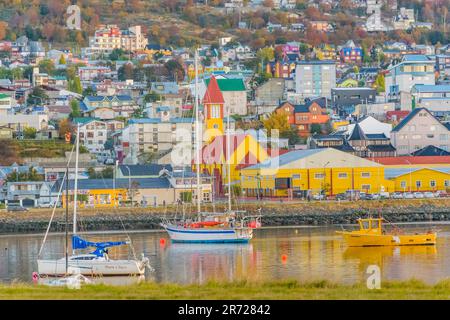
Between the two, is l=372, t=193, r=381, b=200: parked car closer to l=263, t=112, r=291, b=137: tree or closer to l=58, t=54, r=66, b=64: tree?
l=263, t=112, r=291, b=137: tree

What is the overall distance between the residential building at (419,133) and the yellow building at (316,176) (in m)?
9.08

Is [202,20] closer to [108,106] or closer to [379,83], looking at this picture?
[379,83]

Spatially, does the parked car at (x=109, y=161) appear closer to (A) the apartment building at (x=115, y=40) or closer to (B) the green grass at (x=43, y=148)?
(B) the green grass at (x=43, y=148)

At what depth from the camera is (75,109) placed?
2694 inches

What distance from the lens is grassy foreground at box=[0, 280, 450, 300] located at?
11.0m

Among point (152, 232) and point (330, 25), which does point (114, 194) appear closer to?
point (152, 232)

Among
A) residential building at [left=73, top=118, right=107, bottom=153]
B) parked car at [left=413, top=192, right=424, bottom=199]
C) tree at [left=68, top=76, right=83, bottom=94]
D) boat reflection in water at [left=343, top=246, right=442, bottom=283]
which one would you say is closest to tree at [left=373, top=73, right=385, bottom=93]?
tree at [left=68, top=76, right=83, bottom=94]

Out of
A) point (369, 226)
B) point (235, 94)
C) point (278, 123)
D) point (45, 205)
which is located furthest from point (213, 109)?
point (369, 226)

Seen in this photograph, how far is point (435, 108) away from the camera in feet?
219

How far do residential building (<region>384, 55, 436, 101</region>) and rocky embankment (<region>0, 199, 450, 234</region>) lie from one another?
33570mm

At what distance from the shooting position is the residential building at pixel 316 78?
258 ft

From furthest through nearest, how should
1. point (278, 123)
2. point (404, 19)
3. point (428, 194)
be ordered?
point (404, 19) < point (278, 123) < point (428, 194)

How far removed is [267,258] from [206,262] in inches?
49.5
